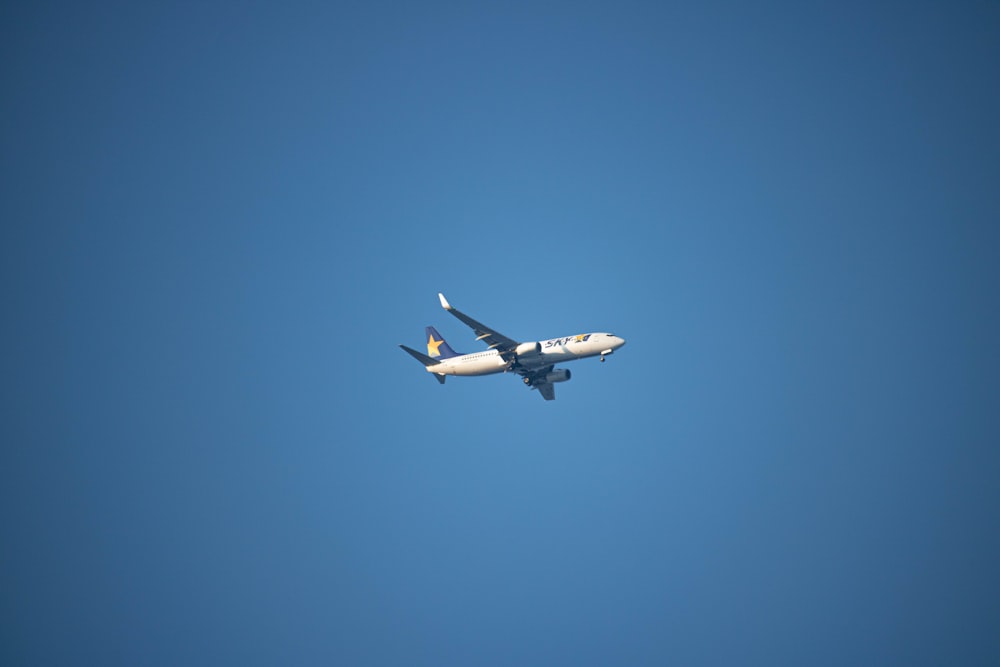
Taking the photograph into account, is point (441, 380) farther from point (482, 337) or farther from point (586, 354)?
point (586, 354)

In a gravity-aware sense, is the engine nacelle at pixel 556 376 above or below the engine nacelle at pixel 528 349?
below

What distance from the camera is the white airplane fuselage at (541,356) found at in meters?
79.1

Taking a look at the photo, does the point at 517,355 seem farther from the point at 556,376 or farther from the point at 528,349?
the point at 556,376

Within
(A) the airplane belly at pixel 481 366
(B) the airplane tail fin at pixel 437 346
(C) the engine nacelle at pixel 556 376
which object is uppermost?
(B) the airplane tail fin at pixel 437 346

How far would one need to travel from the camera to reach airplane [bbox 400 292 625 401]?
79062 millimetres

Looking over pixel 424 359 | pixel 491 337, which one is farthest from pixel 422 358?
pixel 491 337

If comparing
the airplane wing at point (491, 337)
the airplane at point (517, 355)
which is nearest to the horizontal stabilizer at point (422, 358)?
the airplane at point (517, 355)

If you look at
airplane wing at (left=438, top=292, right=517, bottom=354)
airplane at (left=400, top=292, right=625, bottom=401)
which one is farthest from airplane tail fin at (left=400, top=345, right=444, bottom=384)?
airplane wing at (left=438, top=292, right=517, bottom=354)

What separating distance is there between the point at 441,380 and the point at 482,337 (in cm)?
866

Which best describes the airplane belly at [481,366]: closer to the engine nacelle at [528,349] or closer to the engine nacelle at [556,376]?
the engine nacelle at [528,349]

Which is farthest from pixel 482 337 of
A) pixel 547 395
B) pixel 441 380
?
pixel 547 395

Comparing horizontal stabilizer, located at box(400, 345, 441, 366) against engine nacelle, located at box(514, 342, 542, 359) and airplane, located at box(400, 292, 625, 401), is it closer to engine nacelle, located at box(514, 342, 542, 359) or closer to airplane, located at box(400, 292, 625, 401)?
airplane, located at box(400, 292, 625, 401)

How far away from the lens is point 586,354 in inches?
3140

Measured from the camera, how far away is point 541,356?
80.9m
